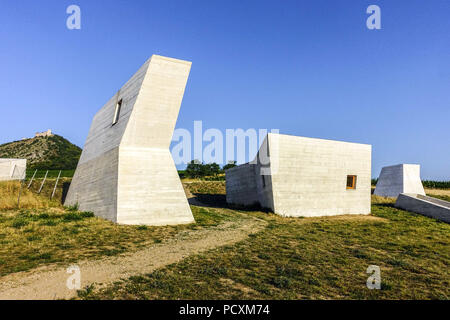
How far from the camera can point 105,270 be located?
643cm

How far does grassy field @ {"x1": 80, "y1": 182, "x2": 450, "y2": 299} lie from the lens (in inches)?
209

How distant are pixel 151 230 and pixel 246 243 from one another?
16.6 feet

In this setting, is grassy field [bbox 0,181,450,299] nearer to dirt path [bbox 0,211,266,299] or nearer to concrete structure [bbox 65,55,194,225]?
dirt path [bbox 0,211,266,299]

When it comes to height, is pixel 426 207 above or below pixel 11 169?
Answer: below

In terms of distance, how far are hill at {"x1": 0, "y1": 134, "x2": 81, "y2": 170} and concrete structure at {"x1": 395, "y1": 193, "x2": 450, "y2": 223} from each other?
256 ft

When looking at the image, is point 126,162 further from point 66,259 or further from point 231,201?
point 231,201

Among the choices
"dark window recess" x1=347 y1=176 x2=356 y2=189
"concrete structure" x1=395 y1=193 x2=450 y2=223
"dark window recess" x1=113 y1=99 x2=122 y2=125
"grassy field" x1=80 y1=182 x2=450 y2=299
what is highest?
"dark window recess" x1=113 y1=99 x2=122 y2=125

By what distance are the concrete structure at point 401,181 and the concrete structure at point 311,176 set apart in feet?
56.3

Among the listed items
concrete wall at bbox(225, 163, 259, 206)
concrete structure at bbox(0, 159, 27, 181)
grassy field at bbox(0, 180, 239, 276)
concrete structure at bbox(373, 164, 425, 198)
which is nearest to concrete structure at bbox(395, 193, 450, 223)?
concrete structure at bbox(373, 164, 425, 198)

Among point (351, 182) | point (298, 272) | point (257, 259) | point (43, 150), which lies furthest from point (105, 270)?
point (43, 150)

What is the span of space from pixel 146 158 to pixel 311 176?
13.8m

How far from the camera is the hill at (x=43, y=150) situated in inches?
2972

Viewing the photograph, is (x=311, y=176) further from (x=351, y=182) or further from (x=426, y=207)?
(x=426, y=207)

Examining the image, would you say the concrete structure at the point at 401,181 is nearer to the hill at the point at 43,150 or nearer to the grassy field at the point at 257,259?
Answer: the grassy field at the point at 257,259
